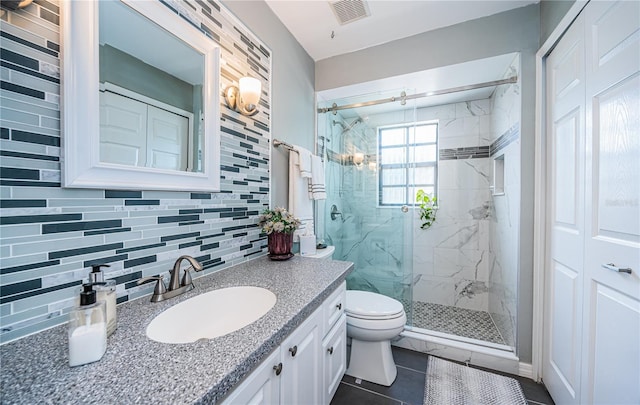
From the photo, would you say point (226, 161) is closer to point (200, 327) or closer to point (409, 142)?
point (200, 327)

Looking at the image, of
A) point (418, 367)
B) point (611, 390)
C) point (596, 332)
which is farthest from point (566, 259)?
point (418, 367)

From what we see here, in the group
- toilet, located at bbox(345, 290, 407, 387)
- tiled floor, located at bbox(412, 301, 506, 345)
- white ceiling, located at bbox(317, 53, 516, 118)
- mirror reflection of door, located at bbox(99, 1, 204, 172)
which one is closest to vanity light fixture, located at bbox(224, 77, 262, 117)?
mirror reflection of door, located at bbox(99, 1, 204, 172)

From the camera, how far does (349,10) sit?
1.61m

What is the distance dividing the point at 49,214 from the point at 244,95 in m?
0.95

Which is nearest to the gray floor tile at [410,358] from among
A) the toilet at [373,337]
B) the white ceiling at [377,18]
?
the toilet at [373,337]

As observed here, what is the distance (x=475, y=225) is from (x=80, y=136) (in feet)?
9.71

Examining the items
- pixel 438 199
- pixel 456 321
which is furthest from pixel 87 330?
pixel 438 199

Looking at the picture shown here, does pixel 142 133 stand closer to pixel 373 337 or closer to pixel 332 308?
pixel 332 308

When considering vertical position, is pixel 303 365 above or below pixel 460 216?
below

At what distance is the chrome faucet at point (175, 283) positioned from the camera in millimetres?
897

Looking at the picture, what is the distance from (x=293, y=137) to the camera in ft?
6.28

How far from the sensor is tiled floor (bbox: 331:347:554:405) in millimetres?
1409

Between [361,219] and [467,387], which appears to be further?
[361,219]

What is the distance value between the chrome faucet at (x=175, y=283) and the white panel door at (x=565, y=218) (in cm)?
174
